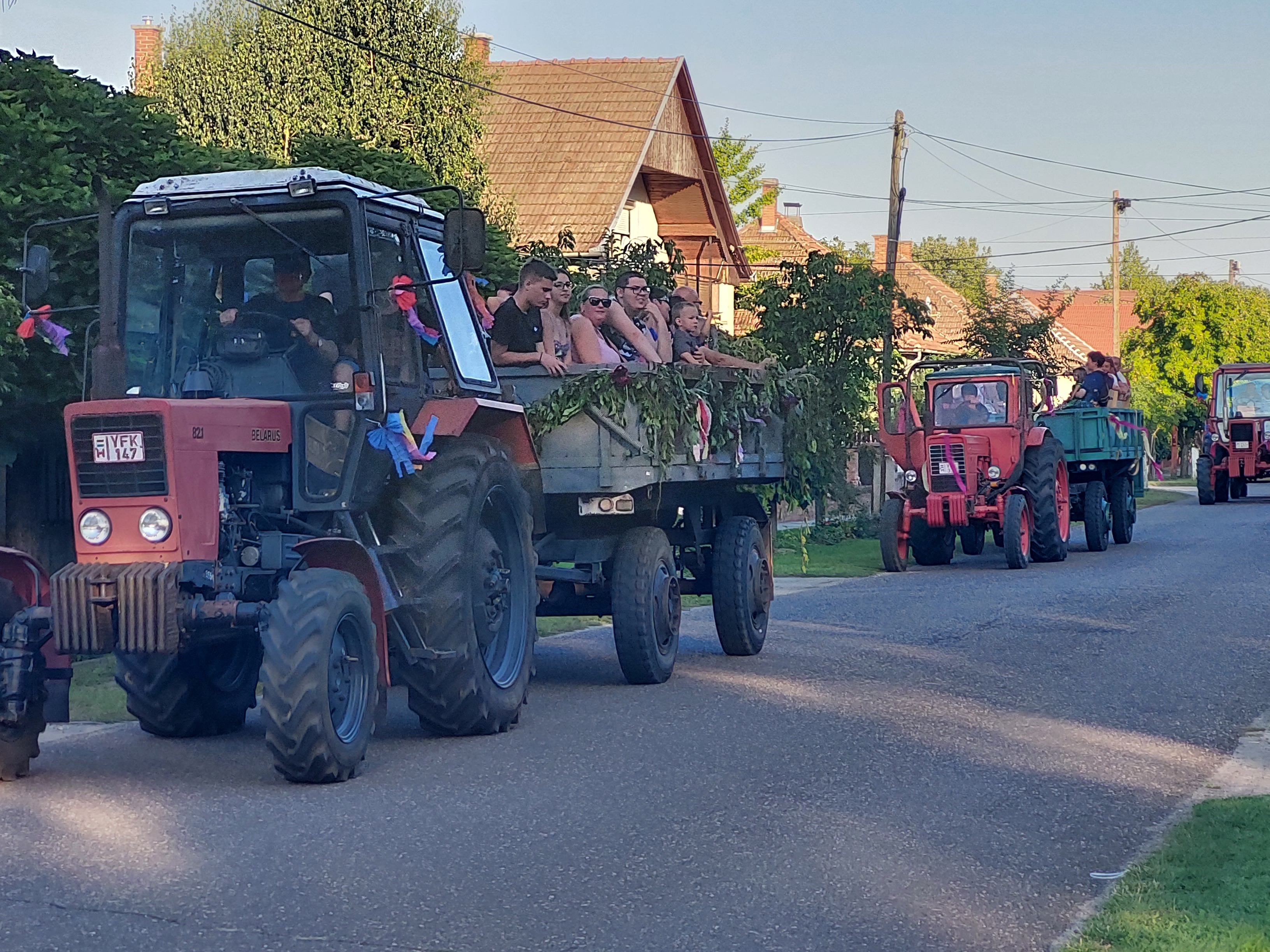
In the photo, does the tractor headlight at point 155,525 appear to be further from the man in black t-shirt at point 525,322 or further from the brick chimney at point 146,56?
the brick chimney at point 146,56

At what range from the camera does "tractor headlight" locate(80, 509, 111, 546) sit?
25.6 feet

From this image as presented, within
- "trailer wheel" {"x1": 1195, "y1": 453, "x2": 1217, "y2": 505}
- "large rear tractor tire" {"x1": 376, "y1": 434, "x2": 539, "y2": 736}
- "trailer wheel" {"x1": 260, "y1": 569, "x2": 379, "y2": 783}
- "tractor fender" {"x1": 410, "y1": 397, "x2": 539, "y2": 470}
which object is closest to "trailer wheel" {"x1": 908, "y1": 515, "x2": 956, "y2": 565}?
"tractor fender" {"x1": 410, "y1": 397, "x2": 539, "y2": 470}

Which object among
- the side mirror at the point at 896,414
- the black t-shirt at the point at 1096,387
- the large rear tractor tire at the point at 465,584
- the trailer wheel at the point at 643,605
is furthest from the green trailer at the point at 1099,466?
the large rear tractor tire at the point at 465,584

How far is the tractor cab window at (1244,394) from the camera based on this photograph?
1405 inches

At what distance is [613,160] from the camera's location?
107 ft

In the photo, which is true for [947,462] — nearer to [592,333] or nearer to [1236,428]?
[592,333]

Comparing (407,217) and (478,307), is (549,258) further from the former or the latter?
(407,217)

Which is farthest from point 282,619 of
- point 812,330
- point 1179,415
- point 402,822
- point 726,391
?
point 1179,415

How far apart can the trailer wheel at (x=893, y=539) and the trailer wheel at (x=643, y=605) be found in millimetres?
10125

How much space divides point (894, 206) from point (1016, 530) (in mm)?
11947

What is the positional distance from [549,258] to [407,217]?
424 cm

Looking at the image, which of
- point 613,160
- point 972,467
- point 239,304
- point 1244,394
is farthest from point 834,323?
point 239,304

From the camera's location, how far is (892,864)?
258 inches

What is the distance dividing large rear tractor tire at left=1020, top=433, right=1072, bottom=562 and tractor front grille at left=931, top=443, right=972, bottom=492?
0.83 meters
